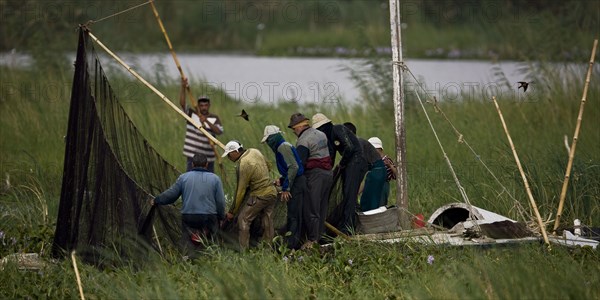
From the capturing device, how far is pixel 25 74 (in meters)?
22.9

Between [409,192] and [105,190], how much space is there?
3.85 meters

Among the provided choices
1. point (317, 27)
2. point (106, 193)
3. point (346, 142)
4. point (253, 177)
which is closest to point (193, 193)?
point (253, 177)

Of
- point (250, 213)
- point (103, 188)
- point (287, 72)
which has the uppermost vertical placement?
point (103, 188)

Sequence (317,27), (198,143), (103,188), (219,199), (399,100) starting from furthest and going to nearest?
(317,27), (198,143), (399,100), (219,199), (103,188)

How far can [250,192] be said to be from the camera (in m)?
12.2

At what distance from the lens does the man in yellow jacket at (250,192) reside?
12.0 meters

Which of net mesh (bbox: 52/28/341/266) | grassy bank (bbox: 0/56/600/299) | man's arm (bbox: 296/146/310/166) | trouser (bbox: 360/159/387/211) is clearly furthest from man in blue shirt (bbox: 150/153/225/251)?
trouser (bbox: 360/159/387/211)

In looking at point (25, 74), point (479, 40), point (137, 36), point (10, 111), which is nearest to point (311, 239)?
point (10, 111)

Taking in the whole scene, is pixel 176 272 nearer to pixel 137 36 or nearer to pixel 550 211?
pixel 550 211

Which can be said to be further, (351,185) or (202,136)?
(202,136)

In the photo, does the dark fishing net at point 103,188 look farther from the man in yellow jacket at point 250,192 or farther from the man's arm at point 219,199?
the man in yellow jacket at point 250,192

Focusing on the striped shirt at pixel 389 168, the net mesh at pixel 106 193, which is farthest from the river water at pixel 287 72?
the net mesh at pixel 106 193

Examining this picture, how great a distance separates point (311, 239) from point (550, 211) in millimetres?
2615

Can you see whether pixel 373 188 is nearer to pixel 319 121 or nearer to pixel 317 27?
pixel 319 121
